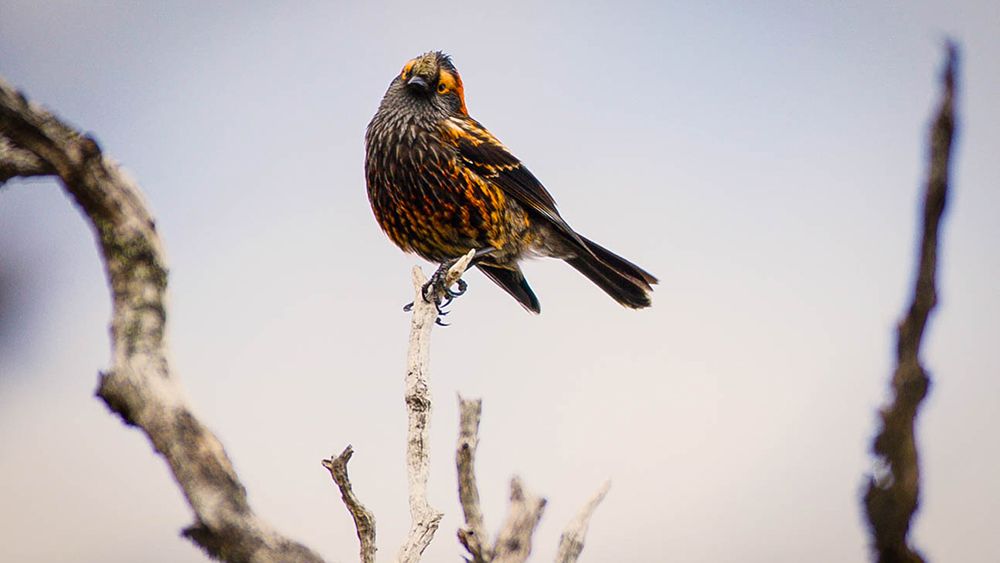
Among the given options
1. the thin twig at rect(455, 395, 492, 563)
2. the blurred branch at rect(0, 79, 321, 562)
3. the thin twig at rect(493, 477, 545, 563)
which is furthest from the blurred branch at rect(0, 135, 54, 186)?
the thin twig at rect(493, 477, 545, 563)

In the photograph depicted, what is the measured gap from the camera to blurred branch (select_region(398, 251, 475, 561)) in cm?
236

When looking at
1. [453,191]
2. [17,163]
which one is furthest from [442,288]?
[17,163]

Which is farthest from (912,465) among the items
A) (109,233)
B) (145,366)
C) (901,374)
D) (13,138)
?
(13,138)

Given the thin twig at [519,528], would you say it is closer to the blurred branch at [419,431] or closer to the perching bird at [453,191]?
the blurred branch at [419,431]

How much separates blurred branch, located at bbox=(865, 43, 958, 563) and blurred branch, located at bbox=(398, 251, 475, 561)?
6.23 feet

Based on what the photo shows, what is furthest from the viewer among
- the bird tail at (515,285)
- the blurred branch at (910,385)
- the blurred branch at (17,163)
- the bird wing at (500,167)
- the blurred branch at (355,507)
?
the bird tail at (515,285)

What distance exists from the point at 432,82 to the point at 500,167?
50cm

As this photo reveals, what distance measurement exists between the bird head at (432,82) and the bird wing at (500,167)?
12 cm

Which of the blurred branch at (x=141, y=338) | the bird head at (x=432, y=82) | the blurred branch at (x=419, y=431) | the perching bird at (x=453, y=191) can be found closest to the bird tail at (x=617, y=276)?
the perching bird at (x=453, y=191)

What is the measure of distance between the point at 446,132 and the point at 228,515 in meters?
3.16

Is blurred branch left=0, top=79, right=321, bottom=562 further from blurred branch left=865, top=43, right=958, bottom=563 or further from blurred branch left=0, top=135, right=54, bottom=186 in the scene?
blurred branch left=865, top=43, right=958, bottom=563

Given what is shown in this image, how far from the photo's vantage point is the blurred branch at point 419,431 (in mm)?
2357

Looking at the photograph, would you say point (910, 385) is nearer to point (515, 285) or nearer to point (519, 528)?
point (519, 528)

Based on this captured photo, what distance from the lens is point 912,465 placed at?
0.57 meters
